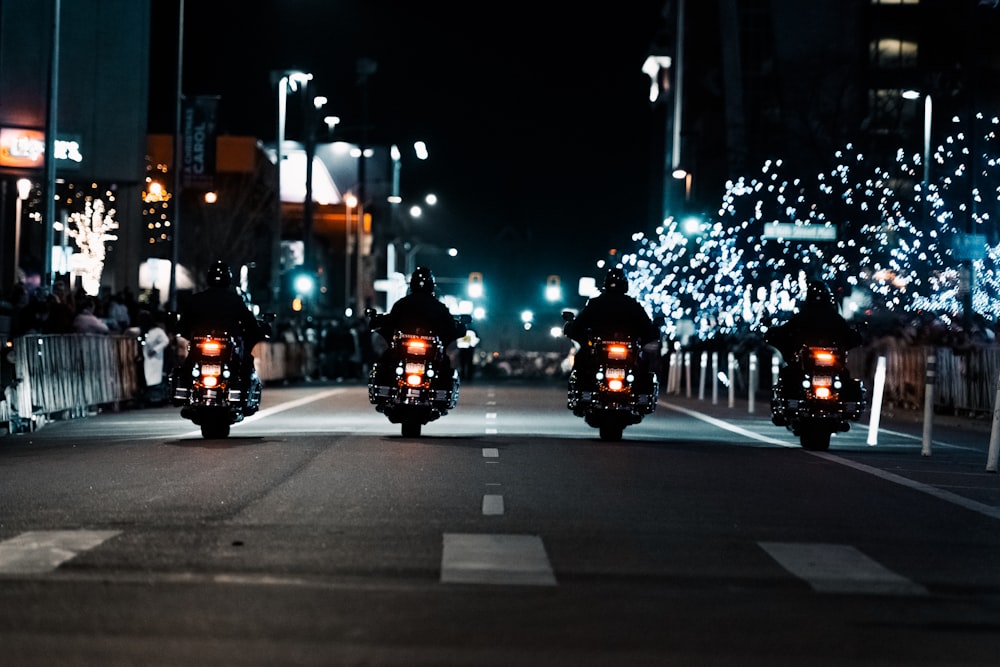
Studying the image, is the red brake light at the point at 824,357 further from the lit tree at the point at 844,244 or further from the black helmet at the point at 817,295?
the lit tree at the point at 844,244

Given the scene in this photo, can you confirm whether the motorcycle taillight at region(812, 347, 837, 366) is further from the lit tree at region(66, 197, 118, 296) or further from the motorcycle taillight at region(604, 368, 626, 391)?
the lit tree at region(66, 197, 118, 296)

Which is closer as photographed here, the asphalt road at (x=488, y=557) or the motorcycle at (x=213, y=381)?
the asphalt road at (x=488, y=557)

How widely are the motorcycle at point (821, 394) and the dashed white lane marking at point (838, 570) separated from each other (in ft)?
34.0

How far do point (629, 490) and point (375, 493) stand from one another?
2121 millimetres

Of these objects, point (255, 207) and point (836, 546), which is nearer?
point (836, 546)

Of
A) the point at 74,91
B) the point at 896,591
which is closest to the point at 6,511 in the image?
the point at 896,591

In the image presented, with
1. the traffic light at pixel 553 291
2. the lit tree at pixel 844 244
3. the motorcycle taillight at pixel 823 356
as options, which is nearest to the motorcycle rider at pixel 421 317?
the motorcycle taillight at pixel 823 356

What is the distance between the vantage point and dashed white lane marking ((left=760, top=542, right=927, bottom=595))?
31.2 ft

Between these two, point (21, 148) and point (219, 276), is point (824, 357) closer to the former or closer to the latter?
point (219, 276)

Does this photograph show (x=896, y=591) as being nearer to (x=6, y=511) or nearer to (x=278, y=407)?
(x=6, y=511)

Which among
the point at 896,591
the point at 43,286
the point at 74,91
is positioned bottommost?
the point at 896,591

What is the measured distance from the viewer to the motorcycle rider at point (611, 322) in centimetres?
2180

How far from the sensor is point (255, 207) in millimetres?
91000

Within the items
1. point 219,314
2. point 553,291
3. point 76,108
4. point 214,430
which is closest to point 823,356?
point 219,314
